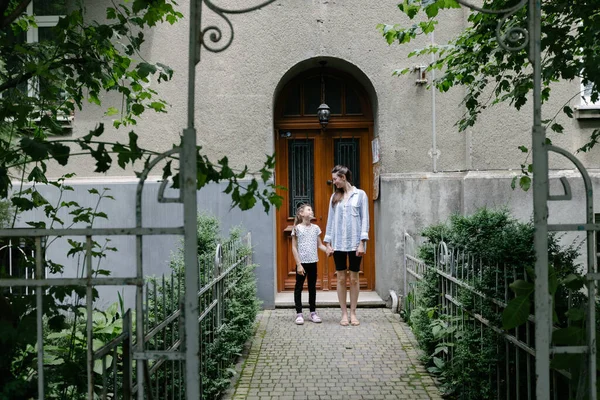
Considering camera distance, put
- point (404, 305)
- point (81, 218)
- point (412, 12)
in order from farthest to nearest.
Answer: point (404, 305) < point (412, 12) < point (81, 218)

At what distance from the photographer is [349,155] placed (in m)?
10.7

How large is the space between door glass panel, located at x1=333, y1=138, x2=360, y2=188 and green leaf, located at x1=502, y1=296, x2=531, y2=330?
298 inches

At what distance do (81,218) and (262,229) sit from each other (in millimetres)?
5998

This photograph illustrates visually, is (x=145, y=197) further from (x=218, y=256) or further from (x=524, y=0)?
(x=524, y=0)

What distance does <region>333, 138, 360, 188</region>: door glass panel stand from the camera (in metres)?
10.7

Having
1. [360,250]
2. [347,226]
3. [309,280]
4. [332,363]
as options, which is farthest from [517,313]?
[309,280]

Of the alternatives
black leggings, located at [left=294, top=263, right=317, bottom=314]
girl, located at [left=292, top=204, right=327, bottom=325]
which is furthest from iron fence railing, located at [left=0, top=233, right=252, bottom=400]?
black leggings, located at [left=294, top=263, right=317, bottom=314]

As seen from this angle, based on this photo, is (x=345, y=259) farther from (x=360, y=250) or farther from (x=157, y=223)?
(x=157, y=223)

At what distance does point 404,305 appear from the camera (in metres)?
9.34

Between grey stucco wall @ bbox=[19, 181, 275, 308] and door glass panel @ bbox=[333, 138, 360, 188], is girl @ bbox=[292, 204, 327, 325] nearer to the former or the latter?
grey stucco wall @ bbox=[19, 181, 275, 308]

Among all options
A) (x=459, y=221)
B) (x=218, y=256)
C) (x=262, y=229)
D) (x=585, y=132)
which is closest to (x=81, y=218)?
(x=218, y=256)

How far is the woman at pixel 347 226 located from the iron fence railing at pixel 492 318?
1643 mm

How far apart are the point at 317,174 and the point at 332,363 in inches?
174

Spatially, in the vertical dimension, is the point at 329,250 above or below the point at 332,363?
above
